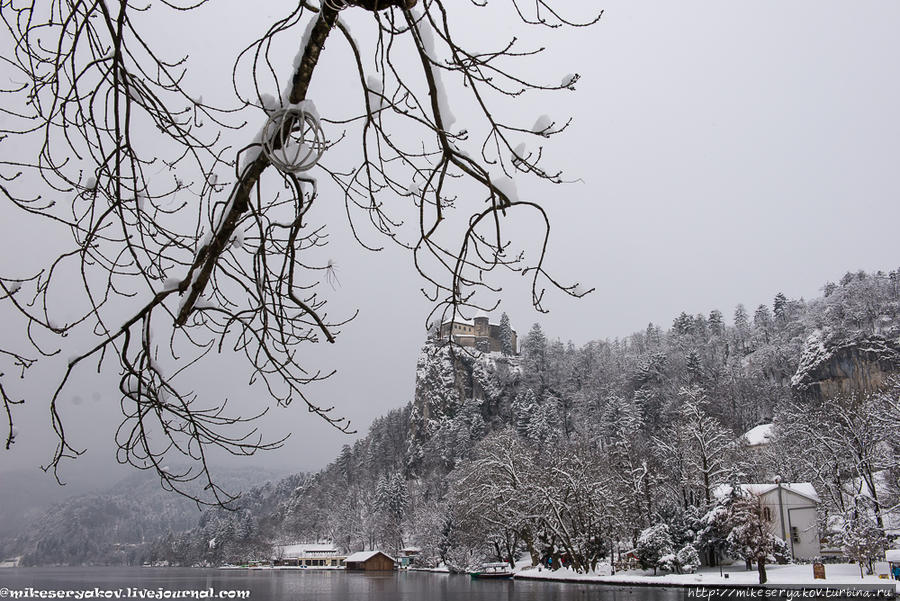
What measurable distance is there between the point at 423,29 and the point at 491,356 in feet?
293

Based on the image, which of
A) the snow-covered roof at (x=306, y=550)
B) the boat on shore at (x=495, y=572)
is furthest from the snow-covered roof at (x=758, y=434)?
the snow-covered roof at (x=306, y=550)

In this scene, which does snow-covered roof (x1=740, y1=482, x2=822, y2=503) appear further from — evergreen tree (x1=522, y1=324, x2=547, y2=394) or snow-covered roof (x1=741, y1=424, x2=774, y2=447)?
evergreen tree (x1=522, y1=324, x2=547, y2=394)

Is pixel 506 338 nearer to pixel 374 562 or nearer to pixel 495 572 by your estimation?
pixel 374 562

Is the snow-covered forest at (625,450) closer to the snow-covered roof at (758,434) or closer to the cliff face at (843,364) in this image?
the cliff face at (843,364)

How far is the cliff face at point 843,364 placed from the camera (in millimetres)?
53156

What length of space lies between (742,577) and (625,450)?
9.32 metres

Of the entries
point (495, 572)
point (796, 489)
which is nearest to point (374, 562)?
point (495, 572)

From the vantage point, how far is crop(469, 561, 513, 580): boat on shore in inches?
1388

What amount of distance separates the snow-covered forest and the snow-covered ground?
82 cm

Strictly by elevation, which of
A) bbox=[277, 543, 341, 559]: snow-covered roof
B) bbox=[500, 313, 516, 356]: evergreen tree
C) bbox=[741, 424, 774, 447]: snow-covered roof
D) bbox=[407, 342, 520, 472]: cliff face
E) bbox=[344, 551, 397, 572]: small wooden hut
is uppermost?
bbox=[500, 313, 516, 356]: evergreen tree

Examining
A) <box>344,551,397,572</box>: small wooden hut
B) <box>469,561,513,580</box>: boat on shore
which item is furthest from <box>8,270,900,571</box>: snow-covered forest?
<box>344,551,397,572</box>: small wooden hut

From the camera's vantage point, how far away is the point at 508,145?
1.86 m

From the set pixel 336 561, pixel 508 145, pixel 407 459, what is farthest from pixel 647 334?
pixel 508 145

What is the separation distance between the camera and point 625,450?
101 ft
